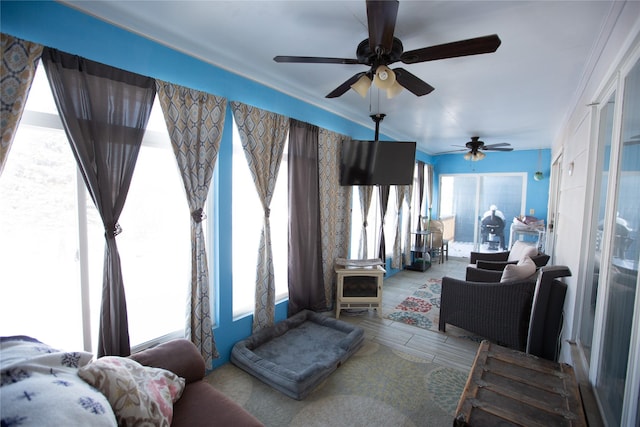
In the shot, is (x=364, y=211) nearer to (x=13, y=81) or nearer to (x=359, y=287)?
(x=359, y=287)

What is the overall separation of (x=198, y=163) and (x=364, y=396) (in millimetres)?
2214

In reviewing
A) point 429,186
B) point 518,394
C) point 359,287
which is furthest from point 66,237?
point 429,186

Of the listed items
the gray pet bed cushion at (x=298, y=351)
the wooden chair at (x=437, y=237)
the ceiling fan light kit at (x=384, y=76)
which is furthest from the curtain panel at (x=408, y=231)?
the ceiling fan light kit at (x=384, y=76)

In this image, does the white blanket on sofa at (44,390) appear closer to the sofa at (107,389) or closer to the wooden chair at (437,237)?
the sofa at (107,389)

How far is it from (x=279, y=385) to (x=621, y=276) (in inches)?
88.7

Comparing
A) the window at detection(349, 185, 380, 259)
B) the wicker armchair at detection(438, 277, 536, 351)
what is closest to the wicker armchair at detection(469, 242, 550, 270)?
the wicker armchair at detection(438, 277, 536, 351)

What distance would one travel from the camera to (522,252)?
13.0ft

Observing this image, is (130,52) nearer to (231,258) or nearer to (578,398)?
(231,258)

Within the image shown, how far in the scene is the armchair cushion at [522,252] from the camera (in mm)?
3643

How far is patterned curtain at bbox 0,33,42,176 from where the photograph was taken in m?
1.42

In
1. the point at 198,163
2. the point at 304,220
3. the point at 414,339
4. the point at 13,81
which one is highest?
the point at 13,81

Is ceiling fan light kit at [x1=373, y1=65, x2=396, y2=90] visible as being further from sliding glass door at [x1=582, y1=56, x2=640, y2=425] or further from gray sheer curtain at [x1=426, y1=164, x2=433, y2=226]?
gray sheer curtain at [x1=426, y1=164, x2=433, y2=226]

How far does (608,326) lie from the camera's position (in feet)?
5.36

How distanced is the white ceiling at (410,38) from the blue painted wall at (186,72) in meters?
0.08
